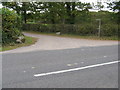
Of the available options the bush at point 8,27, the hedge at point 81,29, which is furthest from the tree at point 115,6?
the bush at point 8,27

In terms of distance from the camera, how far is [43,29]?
21.8 metres

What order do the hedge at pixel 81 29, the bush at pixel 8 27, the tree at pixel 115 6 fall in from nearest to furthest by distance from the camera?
the bush at pixel 8 27, the hedge at pixel 81 29, the tree at pixel 115 6

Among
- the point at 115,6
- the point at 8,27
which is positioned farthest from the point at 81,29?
the point at 8,27

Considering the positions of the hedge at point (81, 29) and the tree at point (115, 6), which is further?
the tree at point (115, 6)

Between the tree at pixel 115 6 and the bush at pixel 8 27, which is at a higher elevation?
the tree at pixel 115 6

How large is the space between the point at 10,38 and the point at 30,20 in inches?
729

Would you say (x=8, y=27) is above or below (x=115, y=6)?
below

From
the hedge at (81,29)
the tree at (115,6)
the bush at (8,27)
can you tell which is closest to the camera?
the bush at (8,27)

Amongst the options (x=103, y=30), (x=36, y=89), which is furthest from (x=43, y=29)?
(x=36, y=89)

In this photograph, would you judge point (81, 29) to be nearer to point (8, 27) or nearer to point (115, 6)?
point (115, 6)

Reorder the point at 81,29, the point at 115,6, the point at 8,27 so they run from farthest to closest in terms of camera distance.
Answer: the point at 115,6
the point at 81,29
the point at 8,27

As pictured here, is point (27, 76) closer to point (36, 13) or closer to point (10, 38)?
point (10, 38)

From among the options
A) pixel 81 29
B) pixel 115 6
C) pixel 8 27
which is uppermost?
pixel 115 6

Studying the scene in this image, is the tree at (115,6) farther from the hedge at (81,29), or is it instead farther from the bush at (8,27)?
the bush at (8,27)
